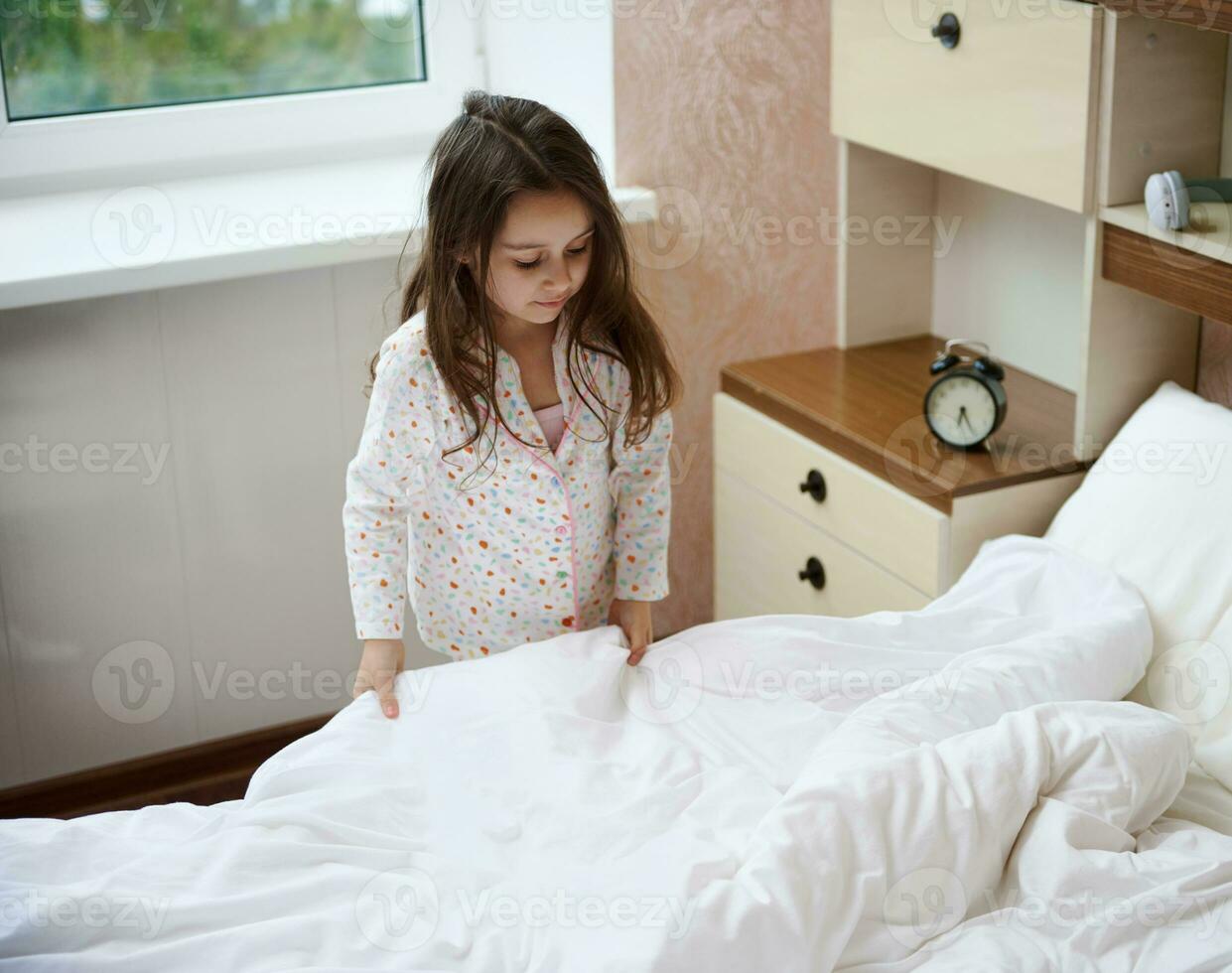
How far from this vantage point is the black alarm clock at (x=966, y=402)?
1.84m

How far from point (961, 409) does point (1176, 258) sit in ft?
1.22

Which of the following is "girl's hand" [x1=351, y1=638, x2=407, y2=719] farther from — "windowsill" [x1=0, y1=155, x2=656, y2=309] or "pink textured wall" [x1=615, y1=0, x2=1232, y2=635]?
"pink textured wall" [x1=615, y1=0, x2=1232, y2=635]

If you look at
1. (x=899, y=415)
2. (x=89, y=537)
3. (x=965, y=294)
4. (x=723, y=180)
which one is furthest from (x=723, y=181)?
(x=89, y=537)

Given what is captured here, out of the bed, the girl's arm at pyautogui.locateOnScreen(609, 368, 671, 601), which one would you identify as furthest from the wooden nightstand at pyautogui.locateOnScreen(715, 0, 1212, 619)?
the girl's arm at pyautogui.locateOnScreen(609, 368, 671, 601)

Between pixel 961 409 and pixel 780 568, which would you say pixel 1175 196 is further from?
pixel 780 568

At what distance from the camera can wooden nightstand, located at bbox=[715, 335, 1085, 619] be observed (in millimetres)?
1810

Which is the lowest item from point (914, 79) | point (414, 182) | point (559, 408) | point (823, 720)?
point (823, 720)

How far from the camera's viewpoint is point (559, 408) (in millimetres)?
1612

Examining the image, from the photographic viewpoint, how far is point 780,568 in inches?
84.9

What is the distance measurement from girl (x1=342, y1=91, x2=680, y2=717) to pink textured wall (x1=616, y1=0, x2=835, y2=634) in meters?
0.74

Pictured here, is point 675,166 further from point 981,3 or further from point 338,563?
point 338,563

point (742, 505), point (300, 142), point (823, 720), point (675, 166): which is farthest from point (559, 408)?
point (300, 142)

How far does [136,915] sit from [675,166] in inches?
59.8

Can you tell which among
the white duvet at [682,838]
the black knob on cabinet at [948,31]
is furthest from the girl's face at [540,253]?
the black knob on cabinet at [948,31]
